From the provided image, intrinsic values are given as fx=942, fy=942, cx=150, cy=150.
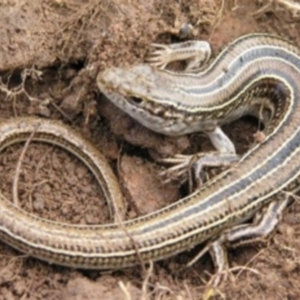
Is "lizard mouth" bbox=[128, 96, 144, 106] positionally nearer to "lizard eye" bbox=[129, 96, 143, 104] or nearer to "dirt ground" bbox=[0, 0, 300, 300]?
"lizard eye" bbox=[129, 96, 143, 104]

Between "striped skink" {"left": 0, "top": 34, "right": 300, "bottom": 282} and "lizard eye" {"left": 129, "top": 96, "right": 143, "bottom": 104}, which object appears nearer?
"striped skink" {"left": 0, "top": 34, "right": 300, "bottom": 282}

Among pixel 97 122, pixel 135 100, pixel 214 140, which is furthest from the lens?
pixel 214 140

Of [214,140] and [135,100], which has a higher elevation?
[135,100]

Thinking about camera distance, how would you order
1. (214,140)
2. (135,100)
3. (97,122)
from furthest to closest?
(214,140) → (97,122) → (135,100)

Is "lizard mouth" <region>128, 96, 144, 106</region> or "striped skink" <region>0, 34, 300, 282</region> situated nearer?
"striped skink" <region>0, 34, 300, 282</region>

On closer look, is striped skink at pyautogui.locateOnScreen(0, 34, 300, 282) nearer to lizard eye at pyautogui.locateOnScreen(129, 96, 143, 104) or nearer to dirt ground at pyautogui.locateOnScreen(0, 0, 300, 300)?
lizard eye at pyautogui.locateOnScreen(129, 96, 143, 104)

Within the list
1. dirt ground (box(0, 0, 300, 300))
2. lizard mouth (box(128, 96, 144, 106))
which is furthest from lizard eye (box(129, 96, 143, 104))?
dirt ground (box(0, 0, 300, 300))

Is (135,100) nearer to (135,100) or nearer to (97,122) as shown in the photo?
(135,100)

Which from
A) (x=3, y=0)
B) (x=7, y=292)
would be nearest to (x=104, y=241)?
(x=7, y=292)

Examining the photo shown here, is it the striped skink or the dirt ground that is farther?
the dirt ground

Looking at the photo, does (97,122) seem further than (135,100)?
Yes

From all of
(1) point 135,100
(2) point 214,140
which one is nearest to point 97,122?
(1) point 135,100
